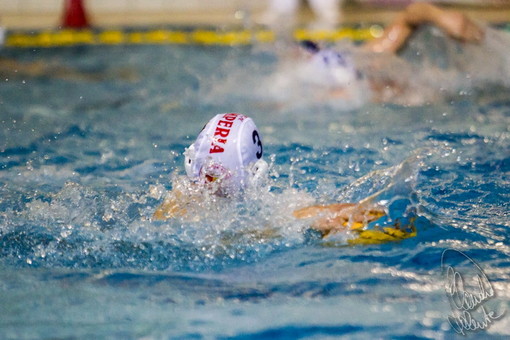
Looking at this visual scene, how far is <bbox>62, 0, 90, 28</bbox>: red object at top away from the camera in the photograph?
8.04m

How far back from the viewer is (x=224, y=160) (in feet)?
9.51

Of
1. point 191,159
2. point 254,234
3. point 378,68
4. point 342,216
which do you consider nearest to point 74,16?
point 378,68

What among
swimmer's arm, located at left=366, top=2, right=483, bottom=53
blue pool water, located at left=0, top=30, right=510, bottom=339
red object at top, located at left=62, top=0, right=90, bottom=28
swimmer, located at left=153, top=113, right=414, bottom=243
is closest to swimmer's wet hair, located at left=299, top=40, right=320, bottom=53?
swimmer's arm, located at left=366, top=2, right=483, bottom=53

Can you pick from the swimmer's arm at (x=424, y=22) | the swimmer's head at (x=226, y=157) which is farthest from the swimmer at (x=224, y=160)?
the swimmer's arm at (x=424, y=22)

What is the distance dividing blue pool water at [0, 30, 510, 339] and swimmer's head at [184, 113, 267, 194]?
0.12 metres

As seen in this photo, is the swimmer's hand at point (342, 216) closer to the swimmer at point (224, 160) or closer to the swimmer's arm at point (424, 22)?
the swimmer at point (224, 160)

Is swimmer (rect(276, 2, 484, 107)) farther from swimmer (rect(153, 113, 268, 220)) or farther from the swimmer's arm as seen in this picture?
swimmer (rect(153, 113, 268, 220))

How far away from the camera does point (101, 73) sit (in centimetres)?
657

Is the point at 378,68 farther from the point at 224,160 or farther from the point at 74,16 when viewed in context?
the point at 74,16

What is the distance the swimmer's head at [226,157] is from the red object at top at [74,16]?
5.57 metres

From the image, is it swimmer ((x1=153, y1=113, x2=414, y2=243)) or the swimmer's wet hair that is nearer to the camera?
swimmer ((x1=153, y1=113, x2=414, y2=243))

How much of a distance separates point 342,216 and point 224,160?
0.54 meters

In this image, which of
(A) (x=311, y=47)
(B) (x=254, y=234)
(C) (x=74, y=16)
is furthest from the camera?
(C) (x=74, y=16)

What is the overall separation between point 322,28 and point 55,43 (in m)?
2.87
